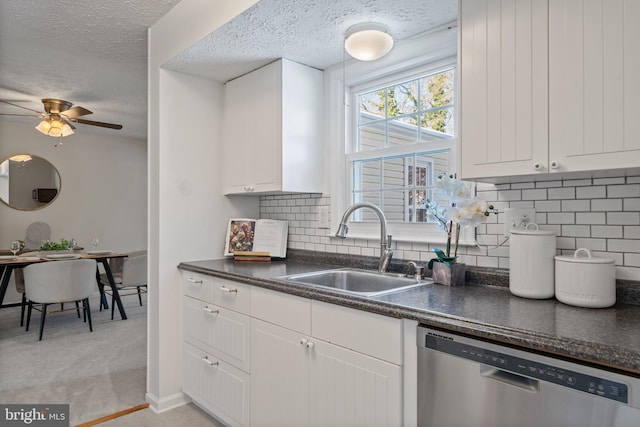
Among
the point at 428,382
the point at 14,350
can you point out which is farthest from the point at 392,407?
the point at 14,350

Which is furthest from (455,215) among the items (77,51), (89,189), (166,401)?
(89,189)

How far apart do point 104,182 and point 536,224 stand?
605cm

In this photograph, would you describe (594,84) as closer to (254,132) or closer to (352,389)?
(352,389)

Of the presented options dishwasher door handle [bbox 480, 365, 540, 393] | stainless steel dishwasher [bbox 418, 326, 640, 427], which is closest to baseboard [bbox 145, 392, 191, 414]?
stainless steel dishwasher [bbox 418, 326, 640, 427]

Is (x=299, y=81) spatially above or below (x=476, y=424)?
above

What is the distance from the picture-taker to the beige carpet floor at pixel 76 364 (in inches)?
103

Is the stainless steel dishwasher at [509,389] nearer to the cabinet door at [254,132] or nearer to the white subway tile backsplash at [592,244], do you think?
the white subway tile backsplash at [592,244]

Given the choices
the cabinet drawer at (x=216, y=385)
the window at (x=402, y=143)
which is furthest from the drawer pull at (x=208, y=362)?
the window at (x=402, y=143)

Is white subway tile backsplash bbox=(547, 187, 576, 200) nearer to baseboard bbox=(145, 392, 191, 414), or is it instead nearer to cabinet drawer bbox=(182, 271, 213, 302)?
cabinet drawer bbox=(182, 271, 213, 302)

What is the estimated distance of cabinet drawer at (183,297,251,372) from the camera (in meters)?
2.06

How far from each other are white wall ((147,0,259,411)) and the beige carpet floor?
0.34m

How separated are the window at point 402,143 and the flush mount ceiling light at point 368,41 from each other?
360mm

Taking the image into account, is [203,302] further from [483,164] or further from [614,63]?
[614,63]

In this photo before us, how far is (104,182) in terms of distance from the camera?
6055mm
